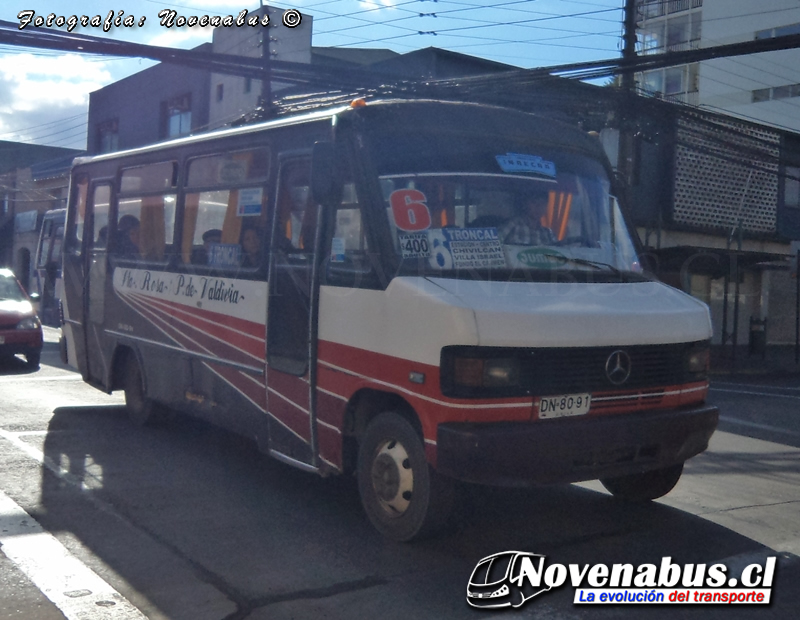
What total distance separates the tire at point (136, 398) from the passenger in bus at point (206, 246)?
1753 mm

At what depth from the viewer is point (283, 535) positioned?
5828mm

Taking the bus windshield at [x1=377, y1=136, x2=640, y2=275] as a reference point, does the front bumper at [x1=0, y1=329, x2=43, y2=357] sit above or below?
below

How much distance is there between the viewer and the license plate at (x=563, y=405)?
5340 millimetres

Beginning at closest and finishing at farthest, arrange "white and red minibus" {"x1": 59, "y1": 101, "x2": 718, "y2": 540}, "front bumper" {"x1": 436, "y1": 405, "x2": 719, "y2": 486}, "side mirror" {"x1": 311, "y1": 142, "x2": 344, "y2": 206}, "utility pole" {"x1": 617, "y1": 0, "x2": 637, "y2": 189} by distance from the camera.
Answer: "front bumper" {"x1": 436, "y1": 405, "x2": 719, "y2": 486} < "white and red minibus" {"x1": 59, "y1": 101, "x2": 718, "y2": 540} < "side mirror" {"x1": 311, "y1": 142, "x2": 344, "y2": 206} < "utility pole" {"x1": 617, "y1": 0, "x2": 637, "y2": 189}

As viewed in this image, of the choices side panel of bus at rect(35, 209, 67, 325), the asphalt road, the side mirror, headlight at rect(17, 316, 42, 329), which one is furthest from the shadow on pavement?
side panel of bus at rect(35, 209, 67, 325)

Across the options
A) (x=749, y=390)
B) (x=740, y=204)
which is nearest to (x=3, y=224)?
(x=740, y=204)

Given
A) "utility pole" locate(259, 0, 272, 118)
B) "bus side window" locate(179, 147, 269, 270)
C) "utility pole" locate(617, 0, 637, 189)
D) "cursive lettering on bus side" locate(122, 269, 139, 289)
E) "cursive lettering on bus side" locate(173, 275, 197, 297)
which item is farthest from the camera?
"utility pole" locate(617, 0, 637, 189)

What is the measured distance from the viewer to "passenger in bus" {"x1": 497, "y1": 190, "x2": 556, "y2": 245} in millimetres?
5871

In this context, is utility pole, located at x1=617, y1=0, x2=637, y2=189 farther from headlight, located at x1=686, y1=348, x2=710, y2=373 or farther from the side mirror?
the side mirror

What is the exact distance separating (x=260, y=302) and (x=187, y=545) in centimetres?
201

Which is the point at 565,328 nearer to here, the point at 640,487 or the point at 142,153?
the point at 640,487

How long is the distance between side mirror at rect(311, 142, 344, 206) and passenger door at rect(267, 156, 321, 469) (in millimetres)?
403

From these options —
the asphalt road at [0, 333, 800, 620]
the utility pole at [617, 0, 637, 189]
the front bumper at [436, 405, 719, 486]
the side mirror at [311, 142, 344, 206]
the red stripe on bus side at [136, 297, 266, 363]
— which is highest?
the utility pole at [617, 0, 637, 189]

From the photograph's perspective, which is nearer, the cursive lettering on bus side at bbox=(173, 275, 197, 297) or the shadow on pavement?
the shadow on pavement
